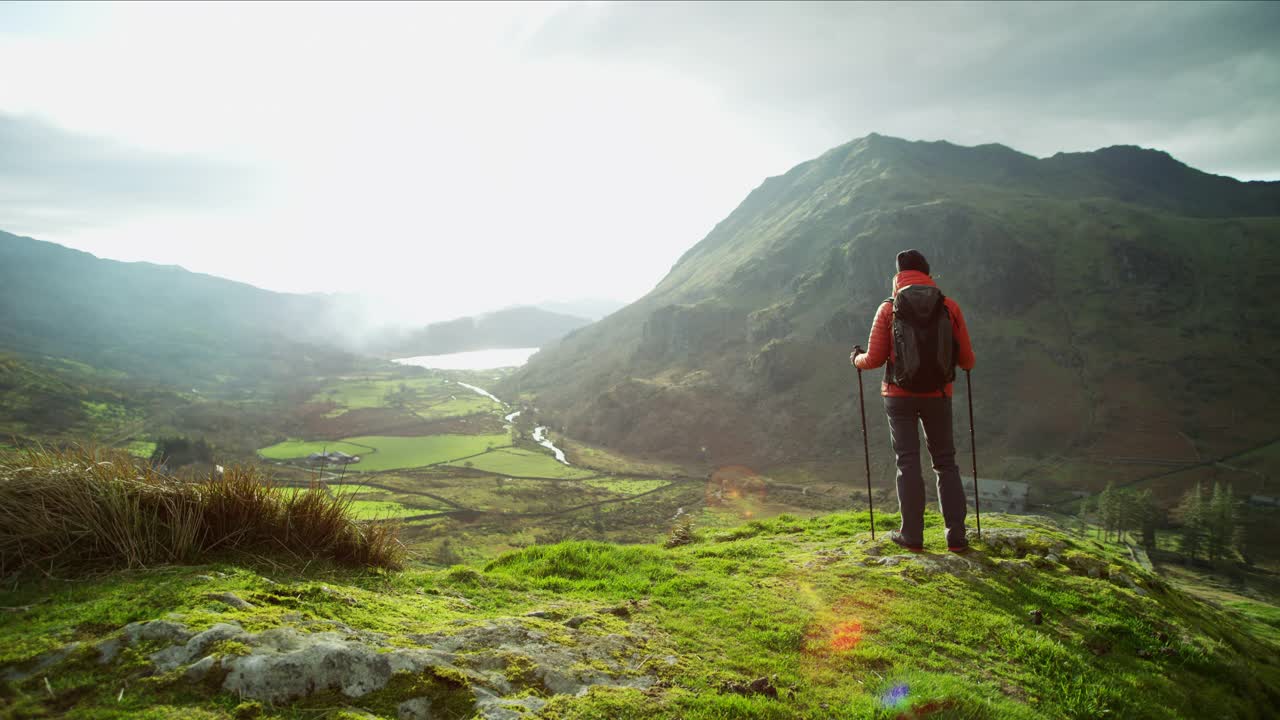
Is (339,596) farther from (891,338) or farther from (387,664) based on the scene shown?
(891,338)

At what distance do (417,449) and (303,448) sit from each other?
16.6 meters

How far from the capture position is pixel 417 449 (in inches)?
3344

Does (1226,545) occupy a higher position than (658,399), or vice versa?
(658,399)

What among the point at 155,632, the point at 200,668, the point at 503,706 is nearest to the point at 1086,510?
the point at 503,706

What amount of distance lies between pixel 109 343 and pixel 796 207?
24282 cm

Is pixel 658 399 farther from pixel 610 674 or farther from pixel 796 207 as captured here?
pixel 796 207

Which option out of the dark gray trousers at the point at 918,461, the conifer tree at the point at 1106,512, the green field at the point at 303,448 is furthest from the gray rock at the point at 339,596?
the green field at the point at 303,448

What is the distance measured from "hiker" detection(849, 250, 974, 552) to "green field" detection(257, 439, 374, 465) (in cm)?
8032

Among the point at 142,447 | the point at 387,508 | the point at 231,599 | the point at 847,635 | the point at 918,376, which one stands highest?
the point at 918,376

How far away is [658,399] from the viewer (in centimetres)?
9875

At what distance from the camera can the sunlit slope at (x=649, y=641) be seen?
3.00m

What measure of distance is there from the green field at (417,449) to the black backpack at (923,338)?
76.0 metres

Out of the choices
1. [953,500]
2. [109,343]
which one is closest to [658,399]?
[953,500]

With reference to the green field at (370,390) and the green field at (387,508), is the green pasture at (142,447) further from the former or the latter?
the green field at (370,390)
